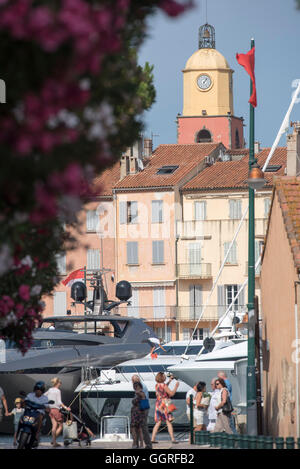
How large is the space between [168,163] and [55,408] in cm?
6519

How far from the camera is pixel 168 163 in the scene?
90.6m

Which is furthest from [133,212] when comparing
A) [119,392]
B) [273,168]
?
[119,392]

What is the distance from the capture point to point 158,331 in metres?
83.1

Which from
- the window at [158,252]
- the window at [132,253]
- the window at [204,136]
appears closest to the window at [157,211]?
the window at [158,252]

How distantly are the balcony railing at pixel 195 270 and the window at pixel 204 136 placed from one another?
1719 inches

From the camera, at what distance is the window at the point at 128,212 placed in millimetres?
85562

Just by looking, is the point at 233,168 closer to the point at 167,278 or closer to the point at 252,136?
the point at 167,278

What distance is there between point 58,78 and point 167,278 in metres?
77.9

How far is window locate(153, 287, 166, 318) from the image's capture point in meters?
84.1

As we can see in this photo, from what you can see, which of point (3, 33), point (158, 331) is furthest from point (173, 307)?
point (3, 33)

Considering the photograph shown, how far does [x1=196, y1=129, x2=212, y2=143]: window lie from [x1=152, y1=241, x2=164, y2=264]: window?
42.1m

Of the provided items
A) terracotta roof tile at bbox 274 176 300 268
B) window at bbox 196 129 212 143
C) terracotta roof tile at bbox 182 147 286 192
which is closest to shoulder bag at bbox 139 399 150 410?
terracotta roof tile at bbox 274 176 300 268

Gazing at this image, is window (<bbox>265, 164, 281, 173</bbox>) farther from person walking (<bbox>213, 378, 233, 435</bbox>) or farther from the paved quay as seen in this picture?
person walking (<bbox>213, 378, 233, 435</bbox>)
